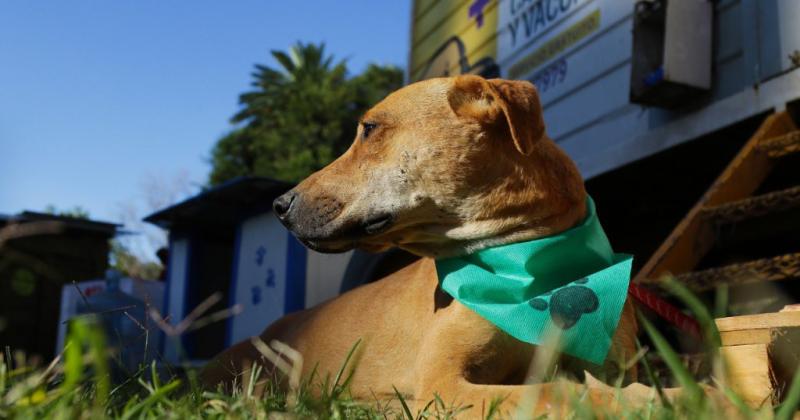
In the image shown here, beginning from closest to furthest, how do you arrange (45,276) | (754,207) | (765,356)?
(765,356) < (754,207) < (45,276)

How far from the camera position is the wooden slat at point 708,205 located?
3598 millimetres

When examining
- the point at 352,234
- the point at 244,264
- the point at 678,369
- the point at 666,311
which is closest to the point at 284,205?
the point at 352,234

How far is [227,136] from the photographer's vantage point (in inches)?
1246

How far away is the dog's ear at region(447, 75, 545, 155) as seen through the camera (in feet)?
7.78

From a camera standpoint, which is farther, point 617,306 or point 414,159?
point 414,159

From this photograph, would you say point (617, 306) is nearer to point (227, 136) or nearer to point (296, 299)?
point (296, 299)

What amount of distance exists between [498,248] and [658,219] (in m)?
3.77

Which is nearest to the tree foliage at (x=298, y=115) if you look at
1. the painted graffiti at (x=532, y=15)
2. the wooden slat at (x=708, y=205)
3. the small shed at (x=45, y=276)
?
the small shed at (x=45, y=276)

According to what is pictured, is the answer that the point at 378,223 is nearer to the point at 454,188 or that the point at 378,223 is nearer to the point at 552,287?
the point at 454,188

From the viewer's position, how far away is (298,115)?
98.1 feet

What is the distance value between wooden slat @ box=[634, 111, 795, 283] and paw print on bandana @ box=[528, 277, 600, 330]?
4.49 ft

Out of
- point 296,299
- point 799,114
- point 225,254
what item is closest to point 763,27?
point 799,114

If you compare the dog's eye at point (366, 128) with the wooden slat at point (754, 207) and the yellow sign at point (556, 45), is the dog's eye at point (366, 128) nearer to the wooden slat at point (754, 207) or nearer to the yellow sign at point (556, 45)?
the wooden slat at point (754, 207)

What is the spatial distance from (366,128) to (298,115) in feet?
90.9
